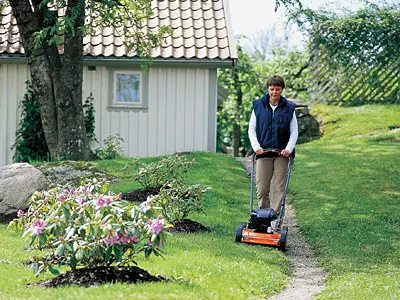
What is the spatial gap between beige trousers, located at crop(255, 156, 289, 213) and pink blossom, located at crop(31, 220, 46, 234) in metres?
4.06

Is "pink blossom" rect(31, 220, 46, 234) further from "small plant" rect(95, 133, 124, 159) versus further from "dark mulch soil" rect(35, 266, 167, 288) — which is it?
"small plant" rect(95, 133, 124, 159)

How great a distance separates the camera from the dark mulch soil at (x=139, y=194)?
1240 centimetres

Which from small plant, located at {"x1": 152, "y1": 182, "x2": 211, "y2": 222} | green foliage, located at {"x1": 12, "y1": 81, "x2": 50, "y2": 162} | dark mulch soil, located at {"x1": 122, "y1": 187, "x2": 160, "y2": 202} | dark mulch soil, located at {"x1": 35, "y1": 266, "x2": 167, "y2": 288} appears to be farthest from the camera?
green foliage, located at {"x1": 12, "y1": 81, "x2": 50, "y2": 162}

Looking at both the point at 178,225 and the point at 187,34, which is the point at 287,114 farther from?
the point at 187,34

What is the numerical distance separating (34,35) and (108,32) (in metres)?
3.86

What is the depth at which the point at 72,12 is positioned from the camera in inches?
620

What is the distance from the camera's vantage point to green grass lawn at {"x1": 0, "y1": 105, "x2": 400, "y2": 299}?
708cm

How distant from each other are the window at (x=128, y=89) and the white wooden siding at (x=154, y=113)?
5.5 inches

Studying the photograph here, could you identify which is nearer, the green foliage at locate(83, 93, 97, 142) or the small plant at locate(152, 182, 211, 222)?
the small plant at locate(152, 182, 211, 222)

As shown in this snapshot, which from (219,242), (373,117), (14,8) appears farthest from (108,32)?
(219,242)

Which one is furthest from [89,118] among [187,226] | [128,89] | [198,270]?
[198,270]

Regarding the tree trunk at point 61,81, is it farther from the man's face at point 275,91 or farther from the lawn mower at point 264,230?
the lawn mower at point 264,230

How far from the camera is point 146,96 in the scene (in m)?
19.8

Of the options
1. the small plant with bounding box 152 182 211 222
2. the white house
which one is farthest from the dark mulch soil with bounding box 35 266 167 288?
the white house
